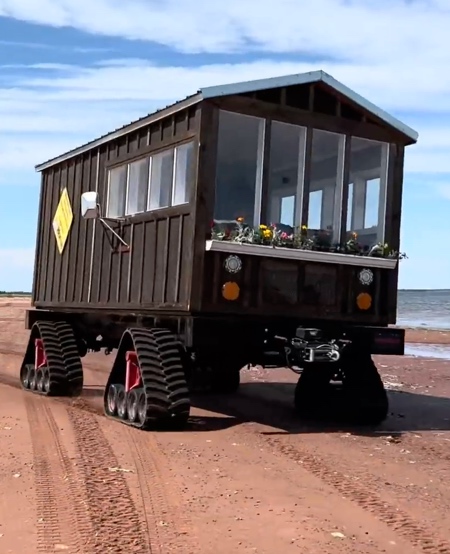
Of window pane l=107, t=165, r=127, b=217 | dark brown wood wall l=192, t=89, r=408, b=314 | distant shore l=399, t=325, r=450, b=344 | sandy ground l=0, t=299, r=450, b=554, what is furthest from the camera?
distant shore l=399, t=325, r=450, b=344

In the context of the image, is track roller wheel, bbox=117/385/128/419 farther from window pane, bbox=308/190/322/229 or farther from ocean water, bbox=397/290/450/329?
ocean water, bbox=397/290/450/329

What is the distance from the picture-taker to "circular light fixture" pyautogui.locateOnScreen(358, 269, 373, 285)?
1061 centimetres

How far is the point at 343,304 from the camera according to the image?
414 inches

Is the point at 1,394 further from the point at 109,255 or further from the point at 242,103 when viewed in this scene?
the point at 242,103

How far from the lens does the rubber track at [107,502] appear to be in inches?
209

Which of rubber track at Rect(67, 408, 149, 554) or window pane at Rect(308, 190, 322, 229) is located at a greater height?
window pane at Rect(308, 190, 322, 229)

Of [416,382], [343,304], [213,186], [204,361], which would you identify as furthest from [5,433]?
[416,382]

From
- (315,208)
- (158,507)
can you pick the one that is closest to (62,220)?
(315,208)

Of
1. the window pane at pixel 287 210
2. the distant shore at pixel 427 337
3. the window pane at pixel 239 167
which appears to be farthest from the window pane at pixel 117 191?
the distant shore at pixel 427 337

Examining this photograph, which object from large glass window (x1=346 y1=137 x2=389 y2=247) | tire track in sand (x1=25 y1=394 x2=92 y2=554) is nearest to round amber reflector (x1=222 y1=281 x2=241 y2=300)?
large glass window (x1=346 y1=137 x2=389 y2=247)

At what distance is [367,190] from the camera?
441 inches

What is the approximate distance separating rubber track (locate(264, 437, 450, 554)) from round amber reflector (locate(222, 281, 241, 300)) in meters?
1.82

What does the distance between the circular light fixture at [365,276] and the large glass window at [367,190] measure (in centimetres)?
44

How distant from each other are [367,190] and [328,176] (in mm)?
526
